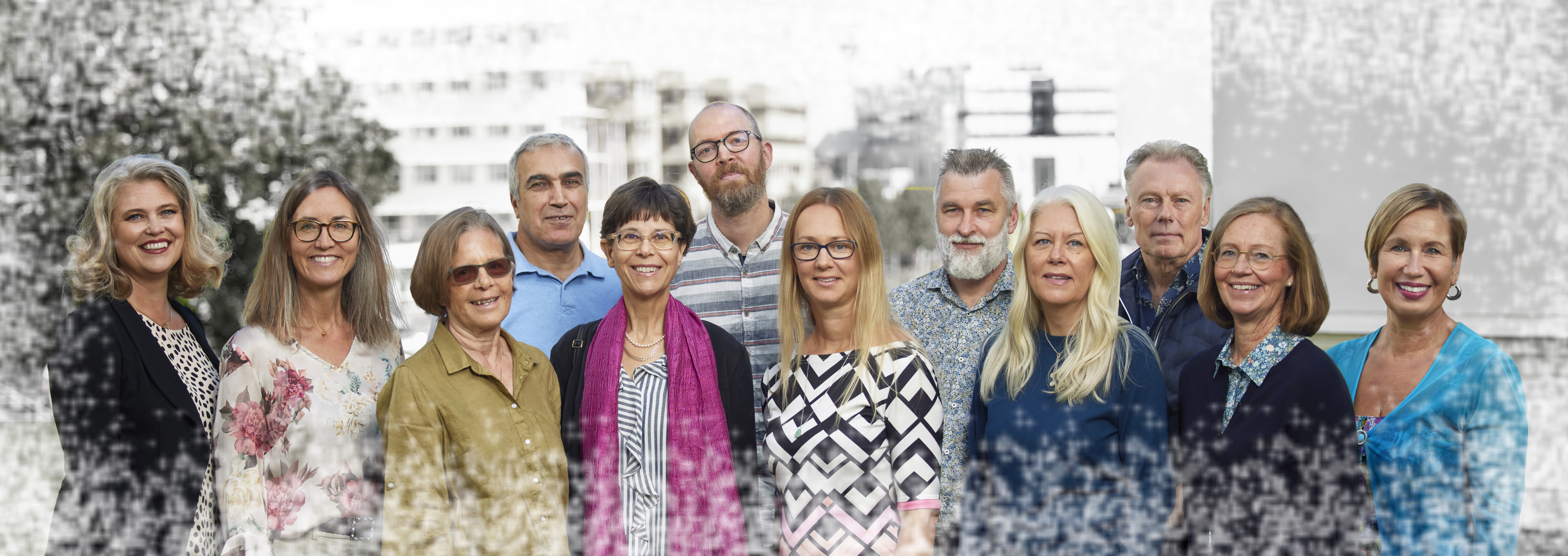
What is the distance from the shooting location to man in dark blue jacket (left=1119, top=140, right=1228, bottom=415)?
3.08 metres

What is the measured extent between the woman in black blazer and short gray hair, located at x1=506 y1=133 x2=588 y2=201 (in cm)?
103

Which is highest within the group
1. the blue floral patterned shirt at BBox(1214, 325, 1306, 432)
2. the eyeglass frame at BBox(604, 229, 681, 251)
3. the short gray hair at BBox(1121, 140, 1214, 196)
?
the short gray hair at BBox(1121, 140, 1214, 196)

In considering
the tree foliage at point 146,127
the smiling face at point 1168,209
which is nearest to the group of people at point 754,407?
the smiling face at point 1168,209

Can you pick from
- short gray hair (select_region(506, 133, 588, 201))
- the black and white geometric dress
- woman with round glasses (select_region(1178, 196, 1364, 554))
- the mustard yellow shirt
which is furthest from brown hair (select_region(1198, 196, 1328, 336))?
the black and white geometric dress

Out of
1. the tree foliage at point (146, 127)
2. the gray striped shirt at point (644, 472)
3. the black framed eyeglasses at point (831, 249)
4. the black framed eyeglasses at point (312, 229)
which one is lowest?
the gray striped shirt at point (644, 472)

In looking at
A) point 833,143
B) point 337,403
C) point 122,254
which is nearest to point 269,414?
point 337,403

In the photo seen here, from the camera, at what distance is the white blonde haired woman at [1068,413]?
2.50m

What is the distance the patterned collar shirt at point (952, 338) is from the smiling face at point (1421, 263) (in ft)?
3.23

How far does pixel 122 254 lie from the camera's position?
2.71m

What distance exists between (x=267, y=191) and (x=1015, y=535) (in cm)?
1040

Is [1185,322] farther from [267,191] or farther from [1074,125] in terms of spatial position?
[267,191]

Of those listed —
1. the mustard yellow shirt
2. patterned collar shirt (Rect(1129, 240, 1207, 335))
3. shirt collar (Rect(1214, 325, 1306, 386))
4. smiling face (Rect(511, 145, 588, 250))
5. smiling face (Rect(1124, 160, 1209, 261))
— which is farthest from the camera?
smiling face (Rect(511, 145, 588, 250))

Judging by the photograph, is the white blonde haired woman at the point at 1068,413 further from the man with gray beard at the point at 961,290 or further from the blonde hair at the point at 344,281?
the blonde hair at the point at 344,281

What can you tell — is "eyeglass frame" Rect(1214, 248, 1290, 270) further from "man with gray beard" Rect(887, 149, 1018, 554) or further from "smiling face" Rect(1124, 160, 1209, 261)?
"smiling face" Rect(1124, 160, 1209, 261)
